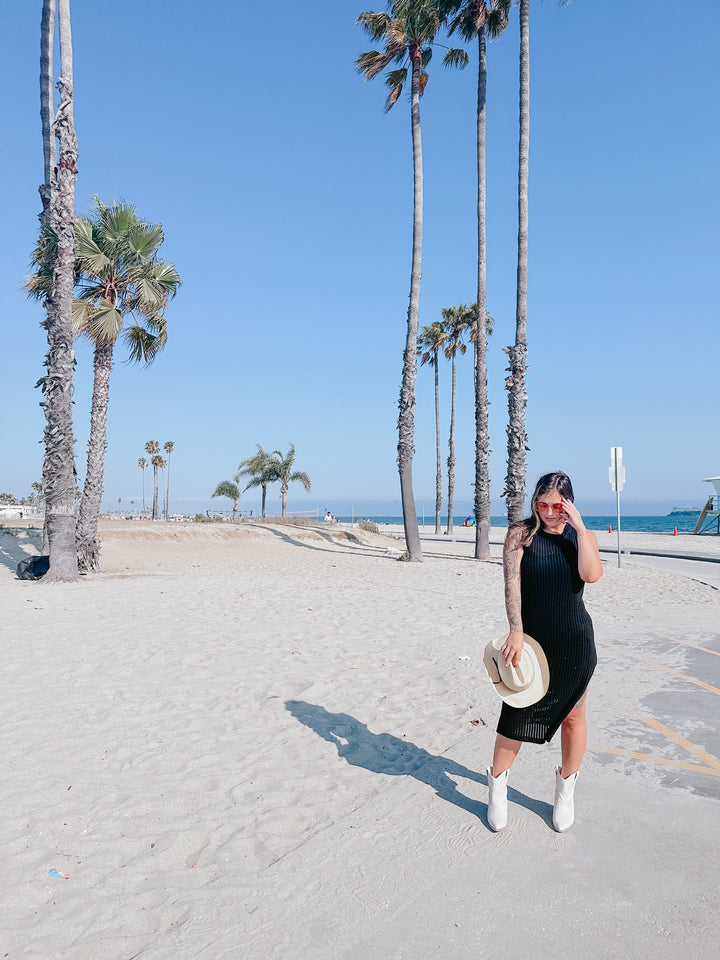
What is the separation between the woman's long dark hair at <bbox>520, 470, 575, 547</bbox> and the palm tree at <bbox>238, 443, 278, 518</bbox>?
47536 mm

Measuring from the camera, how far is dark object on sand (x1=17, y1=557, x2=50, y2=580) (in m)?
13.6

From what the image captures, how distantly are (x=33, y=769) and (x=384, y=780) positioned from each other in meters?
2.36

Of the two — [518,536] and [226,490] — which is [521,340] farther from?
[226,490]

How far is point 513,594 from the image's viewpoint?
11.0 feet

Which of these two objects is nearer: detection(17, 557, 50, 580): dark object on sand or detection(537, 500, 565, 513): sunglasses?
detection(537, 500, 565, 513): sunglasses

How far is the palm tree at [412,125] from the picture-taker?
19625mm

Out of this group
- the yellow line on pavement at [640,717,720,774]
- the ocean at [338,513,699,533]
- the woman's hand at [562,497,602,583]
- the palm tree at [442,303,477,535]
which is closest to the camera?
the woman's hand at [562,497,602,583]

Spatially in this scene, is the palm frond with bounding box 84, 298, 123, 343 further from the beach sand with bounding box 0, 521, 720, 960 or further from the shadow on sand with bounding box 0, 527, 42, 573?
the beach sand with bounding box 0, 521, 720, 960

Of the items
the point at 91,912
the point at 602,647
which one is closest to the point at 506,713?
the point at 91,912

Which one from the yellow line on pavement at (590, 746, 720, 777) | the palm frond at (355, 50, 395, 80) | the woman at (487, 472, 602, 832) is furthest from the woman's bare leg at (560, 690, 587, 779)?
the palm frond at (355, 50, 395, 80)

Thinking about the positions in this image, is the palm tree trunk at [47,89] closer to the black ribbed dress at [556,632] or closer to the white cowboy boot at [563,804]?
the black ribbed dress at [556,632]

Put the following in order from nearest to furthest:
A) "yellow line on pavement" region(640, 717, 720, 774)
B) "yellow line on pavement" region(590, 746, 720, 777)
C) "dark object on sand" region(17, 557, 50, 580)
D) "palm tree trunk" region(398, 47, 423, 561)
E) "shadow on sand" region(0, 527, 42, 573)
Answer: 1. "yellow line on pavement" region(590, 746, 720, 777)
2. "yellow line on pavement" region(640, 717, 720, 774)
3. "dark object on sand" region(17, 557, 50, 580)
4. "shadow on sand" region(0, 527, 42, 573)
5. "palm tree trunk" region(398, 47, 423, 561)

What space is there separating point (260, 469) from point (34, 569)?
1461 inches

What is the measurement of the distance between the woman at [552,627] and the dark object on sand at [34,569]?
12.7 m
